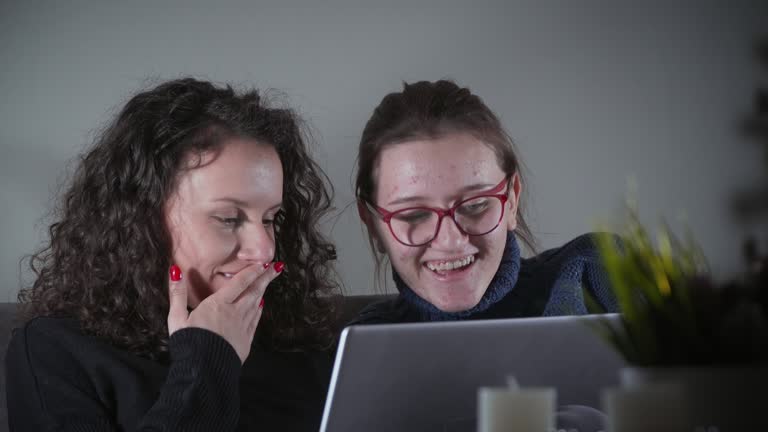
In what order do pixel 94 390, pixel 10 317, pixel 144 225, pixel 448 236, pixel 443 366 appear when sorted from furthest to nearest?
pixel 10 317 → pixel 448 236 → pixel 144 225 → pixel 94 390 → pixel 443 366


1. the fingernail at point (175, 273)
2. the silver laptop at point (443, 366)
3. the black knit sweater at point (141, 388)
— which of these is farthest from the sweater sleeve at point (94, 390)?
the silver laptop at point (443, 366)

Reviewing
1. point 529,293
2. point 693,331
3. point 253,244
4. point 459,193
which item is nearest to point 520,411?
point 693,331

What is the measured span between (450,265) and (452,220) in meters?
0.11

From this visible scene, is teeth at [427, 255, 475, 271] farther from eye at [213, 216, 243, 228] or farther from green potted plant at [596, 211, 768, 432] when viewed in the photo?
green potted plant at [596, 211, 768, 432]

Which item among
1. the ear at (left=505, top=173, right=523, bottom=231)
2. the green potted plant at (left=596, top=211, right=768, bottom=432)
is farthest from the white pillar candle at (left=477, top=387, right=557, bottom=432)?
the ear at (left=505, top=173, right=523, bottom=231)

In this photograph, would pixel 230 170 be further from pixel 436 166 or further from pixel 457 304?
pixel 457 304

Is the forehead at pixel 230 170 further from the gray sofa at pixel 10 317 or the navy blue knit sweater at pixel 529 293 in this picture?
the gray sofa at pixel 10 317

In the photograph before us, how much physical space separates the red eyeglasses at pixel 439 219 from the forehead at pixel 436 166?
0.14 ft

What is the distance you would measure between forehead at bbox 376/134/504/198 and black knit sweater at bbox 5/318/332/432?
508 mm

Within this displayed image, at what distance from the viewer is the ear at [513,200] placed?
1851 mm

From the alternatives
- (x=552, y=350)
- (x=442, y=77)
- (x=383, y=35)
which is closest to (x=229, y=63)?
(x=383, y=35)

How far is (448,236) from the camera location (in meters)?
1.69

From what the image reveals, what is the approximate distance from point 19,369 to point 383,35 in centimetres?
152

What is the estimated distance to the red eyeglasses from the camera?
1713 mm
